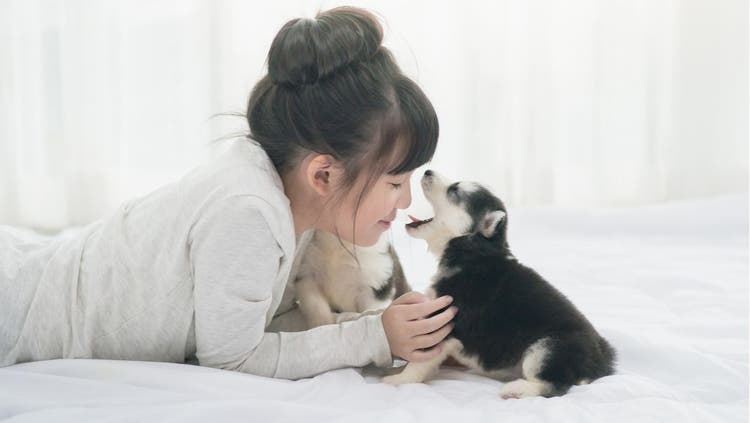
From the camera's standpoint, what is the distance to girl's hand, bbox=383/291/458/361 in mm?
1292

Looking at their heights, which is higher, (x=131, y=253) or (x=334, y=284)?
(x=131, y=253)

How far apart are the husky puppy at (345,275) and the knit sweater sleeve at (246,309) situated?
29cm

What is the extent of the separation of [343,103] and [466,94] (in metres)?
2.20

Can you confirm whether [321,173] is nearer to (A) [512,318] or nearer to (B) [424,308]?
(B) [424,308]

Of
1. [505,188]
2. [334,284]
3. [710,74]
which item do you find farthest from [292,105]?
[710,74]

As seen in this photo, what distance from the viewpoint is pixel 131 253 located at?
1.29 metres

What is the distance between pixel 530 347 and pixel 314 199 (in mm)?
444

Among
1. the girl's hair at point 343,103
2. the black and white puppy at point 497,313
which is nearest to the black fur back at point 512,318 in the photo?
the black and white puppy at point 497,313

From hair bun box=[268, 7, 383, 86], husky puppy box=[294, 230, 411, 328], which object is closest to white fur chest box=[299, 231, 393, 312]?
husky puppy box=[294, 230, 411, 328]

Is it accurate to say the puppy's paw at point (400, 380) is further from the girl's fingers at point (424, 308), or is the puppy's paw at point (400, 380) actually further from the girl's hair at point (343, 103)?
the girl's hair at point (343, 103)

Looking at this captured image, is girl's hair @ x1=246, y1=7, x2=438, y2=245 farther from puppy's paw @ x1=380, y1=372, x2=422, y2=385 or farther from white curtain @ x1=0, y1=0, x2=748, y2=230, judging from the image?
white curtain @ x1=0, y1=0, x2=748, y2=230

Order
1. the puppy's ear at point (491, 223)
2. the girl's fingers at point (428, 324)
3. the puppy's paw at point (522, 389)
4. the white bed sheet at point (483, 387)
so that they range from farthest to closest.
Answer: the puppy's ear at point (491, 223)
the girl's fingers at point (428, 324)
the puppy's paw at point (522, 389)
the white bed sheet at point (483, 387)

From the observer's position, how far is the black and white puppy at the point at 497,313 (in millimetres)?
1213

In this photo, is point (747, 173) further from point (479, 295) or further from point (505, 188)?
point (479, 295)
